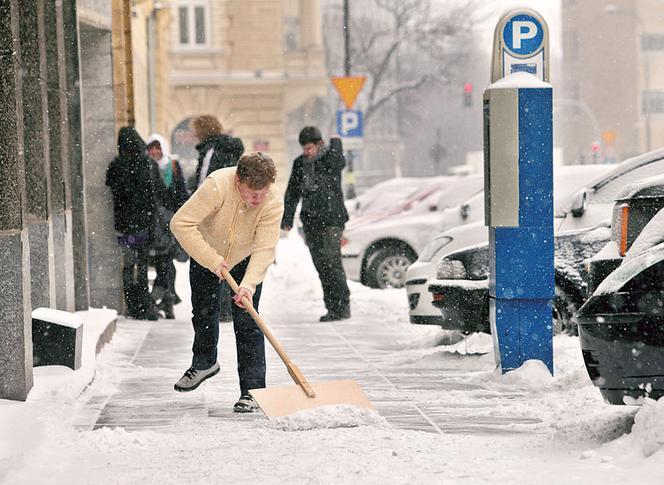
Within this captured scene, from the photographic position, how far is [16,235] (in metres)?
7.63

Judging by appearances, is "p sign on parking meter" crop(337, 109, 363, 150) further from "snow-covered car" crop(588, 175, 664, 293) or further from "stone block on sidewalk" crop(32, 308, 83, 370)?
"snow-covered car" crop(588, 175, 664, 293)

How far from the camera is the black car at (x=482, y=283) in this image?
10.1 metres

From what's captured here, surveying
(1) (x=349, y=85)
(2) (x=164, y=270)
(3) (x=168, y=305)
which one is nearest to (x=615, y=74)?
(1) (x=349, y=85)

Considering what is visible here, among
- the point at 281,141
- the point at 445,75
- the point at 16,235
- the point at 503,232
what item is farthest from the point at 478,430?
the point at 445,75

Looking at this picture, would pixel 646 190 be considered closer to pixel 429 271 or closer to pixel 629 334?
pixel 629 334

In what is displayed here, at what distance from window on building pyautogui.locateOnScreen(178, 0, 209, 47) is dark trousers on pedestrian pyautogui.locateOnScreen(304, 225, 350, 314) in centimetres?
2966

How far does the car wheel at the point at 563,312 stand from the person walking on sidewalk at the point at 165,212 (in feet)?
15.0

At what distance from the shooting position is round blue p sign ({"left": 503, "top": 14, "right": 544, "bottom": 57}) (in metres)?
8.75

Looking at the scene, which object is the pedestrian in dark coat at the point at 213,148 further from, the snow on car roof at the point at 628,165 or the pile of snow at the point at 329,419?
the pile of snow at the point at 329,419

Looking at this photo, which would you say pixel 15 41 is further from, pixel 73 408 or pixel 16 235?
pixel 73 408

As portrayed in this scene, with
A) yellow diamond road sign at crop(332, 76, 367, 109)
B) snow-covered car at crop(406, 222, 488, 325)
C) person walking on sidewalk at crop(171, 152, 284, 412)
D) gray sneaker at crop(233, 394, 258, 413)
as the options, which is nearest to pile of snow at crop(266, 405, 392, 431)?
gray sneaker at crop(233, 394, 258, 413)

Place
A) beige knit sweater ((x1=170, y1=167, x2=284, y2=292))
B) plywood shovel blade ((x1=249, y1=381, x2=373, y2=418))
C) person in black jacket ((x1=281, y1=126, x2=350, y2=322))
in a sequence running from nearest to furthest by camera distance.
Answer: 1. plywood shovel blade ((x1=249, y1=381, x2=373, y2=418))
2. beige knit sweater ((x1=170, y1=167, x2=284, y2=292))
3. person in black jacket ((x1=281, y1=126, x2=350, y2=322))

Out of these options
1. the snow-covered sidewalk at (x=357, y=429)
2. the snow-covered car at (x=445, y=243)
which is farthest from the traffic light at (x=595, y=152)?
the snow-covered sidewalk at (x=357, y=429)

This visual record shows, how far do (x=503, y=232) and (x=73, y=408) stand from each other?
2874 millimetres
